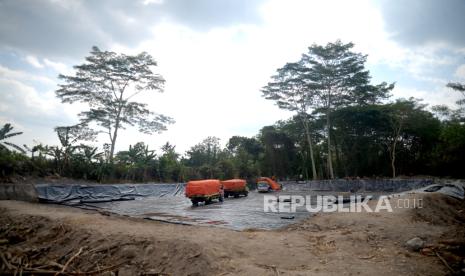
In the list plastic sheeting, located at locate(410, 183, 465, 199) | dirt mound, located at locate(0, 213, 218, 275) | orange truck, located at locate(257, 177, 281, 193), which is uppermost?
plastic sheeting, located at locate(410, 183, 465, 199)

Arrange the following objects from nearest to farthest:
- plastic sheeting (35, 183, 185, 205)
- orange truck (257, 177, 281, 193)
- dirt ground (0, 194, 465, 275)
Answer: dirt ground (0, 194, 465, 275) → plastic sheeting (35, 183, 185, 205) → orange truck (257, 177, 281, 193)

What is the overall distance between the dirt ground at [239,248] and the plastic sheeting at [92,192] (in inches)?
218

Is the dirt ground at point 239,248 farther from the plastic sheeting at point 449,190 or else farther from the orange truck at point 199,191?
the orange truck at point 199,191

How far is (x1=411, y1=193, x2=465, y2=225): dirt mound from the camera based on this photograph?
31.6 ft

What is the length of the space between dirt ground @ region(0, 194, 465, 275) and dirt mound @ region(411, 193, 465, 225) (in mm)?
133

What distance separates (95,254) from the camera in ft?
22.0

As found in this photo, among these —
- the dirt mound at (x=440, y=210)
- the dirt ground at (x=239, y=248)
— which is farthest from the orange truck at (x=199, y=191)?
the dirt mound at (x=440, y=210)

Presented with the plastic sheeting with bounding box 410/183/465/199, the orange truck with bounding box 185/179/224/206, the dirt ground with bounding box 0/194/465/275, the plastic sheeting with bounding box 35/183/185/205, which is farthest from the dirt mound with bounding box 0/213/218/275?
the plastic sheeting with bounding box 410/183/465/199

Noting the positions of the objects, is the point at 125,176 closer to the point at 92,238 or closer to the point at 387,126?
the point at 92,238

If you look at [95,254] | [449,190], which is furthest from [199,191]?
[449,190]

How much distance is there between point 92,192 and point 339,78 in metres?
25.0

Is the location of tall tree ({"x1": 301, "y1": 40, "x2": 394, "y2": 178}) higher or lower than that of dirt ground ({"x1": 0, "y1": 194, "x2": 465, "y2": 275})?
higher

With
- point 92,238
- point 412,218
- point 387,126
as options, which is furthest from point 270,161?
point 92,238

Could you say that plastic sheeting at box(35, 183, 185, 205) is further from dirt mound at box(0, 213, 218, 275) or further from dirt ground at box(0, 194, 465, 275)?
dirt mound at box(0, 213, 218, 275)
